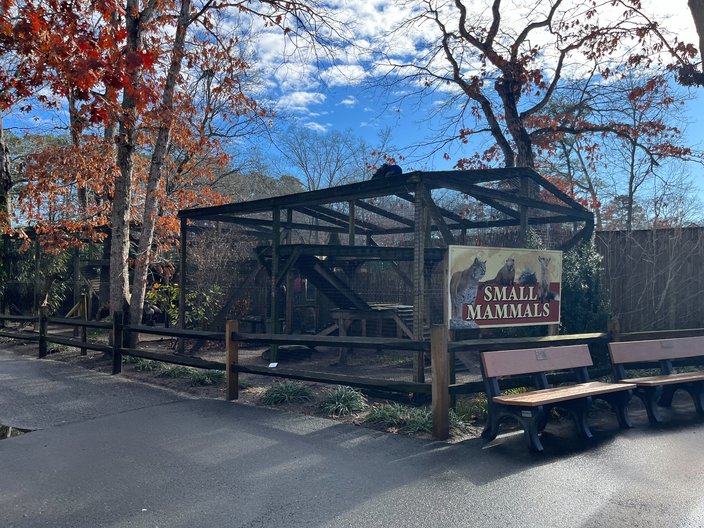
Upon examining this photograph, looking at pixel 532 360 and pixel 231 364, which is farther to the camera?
pixel 231 364

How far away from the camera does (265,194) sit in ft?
117

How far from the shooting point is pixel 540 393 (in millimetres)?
6062

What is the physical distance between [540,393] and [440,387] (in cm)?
110

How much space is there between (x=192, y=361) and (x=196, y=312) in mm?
4954

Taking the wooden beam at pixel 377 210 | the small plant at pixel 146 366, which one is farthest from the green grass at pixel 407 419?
the wooden beam at pixel 377 210

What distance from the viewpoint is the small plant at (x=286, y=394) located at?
752cm

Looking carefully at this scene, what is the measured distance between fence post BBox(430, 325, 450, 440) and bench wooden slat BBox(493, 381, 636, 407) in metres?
0.51

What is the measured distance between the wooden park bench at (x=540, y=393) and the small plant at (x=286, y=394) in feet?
8.58

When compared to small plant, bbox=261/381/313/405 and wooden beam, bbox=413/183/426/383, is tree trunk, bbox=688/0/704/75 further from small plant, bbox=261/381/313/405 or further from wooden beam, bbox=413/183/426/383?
small plant, bbox=261/381/313/405

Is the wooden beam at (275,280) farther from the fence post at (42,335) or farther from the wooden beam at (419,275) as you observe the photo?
the fence post at (42,335)

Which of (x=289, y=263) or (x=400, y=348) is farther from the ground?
(x=289, y=263)

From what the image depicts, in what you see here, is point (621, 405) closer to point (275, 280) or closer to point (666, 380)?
point (666, 380)

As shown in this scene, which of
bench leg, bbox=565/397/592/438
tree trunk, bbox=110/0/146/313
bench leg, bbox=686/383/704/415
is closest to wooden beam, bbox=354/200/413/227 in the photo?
tree trunk, bbox=110/0/146/313

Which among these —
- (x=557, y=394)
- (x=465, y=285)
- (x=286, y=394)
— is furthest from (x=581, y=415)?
(x=286, y=394)
